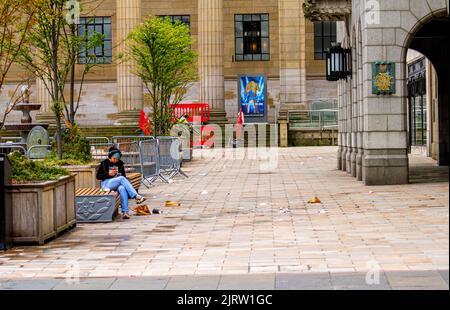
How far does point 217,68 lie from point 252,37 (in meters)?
9.59

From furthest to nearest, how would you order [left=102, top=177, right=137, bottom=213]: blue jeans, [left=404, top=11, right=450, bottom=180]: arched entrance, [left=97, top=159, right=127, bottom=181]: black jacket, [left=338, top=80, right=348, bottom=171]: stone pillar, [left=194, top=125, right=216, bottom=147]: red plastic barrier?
[left=194, top=125, right=216, bottom=147]: red plastic barrier → [left=338, top=80, right=348, bottom=171]: stone pillar → [left=404, top=11, right=450, bottom=180]: arched entrance → [left=97, top=159, right=127, bottom=181]: black jacket → [left=102, top=177, right=137, bottom=213]: blue jeans

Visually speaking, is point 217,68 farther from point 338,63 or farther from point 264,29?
point 338,63

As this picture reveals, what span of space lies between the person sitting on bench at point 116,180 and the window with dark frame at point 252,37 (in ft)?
160

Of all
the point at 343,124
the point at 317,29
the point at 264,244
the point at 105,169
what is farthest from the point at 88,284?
the point at 317,29

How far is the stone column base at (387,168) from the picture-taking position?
2338 centimetres

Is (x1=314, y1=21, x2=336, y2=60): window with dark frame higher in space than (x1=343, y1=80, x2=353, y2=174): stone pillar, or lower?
higher

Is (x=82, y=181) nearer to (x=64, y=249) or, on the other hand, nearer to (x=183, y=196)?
(x=183, y=196)

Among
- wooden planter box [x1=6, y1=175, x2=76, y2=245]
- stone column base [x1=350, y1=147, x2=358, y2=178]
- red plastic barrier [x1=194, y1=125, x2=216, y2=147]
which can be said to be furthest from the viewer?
red plastic barrier [x1=194, y1=125, x2=216, y2=147]

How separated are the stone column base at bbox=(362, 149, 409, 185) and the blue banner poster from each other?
4056 centimetres

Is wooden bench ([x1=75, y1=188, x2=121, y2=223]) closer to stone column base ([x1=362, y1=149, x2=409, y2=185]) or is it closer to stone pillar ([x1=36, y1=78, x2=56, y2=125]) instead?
stone column base ([x1=362, y1=149, x2=409, y2=185])

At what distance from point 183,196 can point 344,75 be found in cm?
843

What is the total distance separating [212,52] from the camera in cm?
5878

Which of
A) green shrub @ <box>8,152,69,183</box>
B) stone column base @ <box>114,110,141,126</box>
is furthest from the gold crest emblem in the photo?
stone column base @ <box>114,110,141,126</box>

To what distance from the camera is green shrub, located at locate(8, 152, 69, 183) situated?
1426cm
